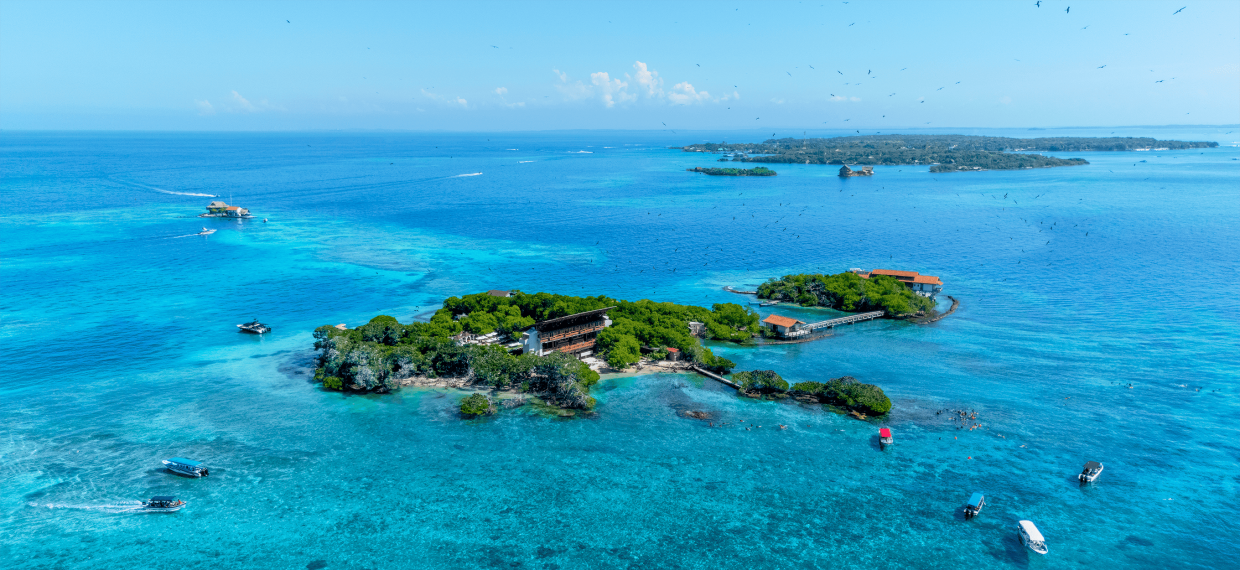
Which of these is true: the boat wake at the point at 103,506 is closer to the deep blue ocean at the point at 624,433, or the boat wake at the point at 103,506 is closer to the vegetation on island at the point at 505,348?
the deep blue ocean at the point at 624,433

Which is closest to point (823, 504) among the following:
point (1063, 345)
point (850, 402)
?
point (850, 402)

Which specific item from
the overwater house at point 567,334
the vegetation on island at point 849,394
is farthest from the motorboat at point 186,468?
the vegetation on island at point 849,394

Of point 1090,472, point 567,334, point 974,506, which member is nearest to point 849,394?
point 974,506

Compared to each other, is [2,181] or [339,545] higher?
[2,181]

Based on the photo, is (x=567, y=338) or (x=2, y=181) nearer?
(x=567, y=338)

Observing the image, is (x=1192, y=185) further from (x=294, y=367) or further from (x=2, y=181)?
(x=2, y=181)

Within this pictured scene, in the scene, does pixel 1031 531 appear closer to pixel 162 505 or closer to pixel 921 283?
pixel 162 505

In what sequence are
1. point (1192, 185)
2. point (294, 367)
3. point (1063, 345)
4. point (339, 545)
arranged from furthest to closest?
point (1192, 185), point (1063, 345), point (294, 367), point (339, 545)
